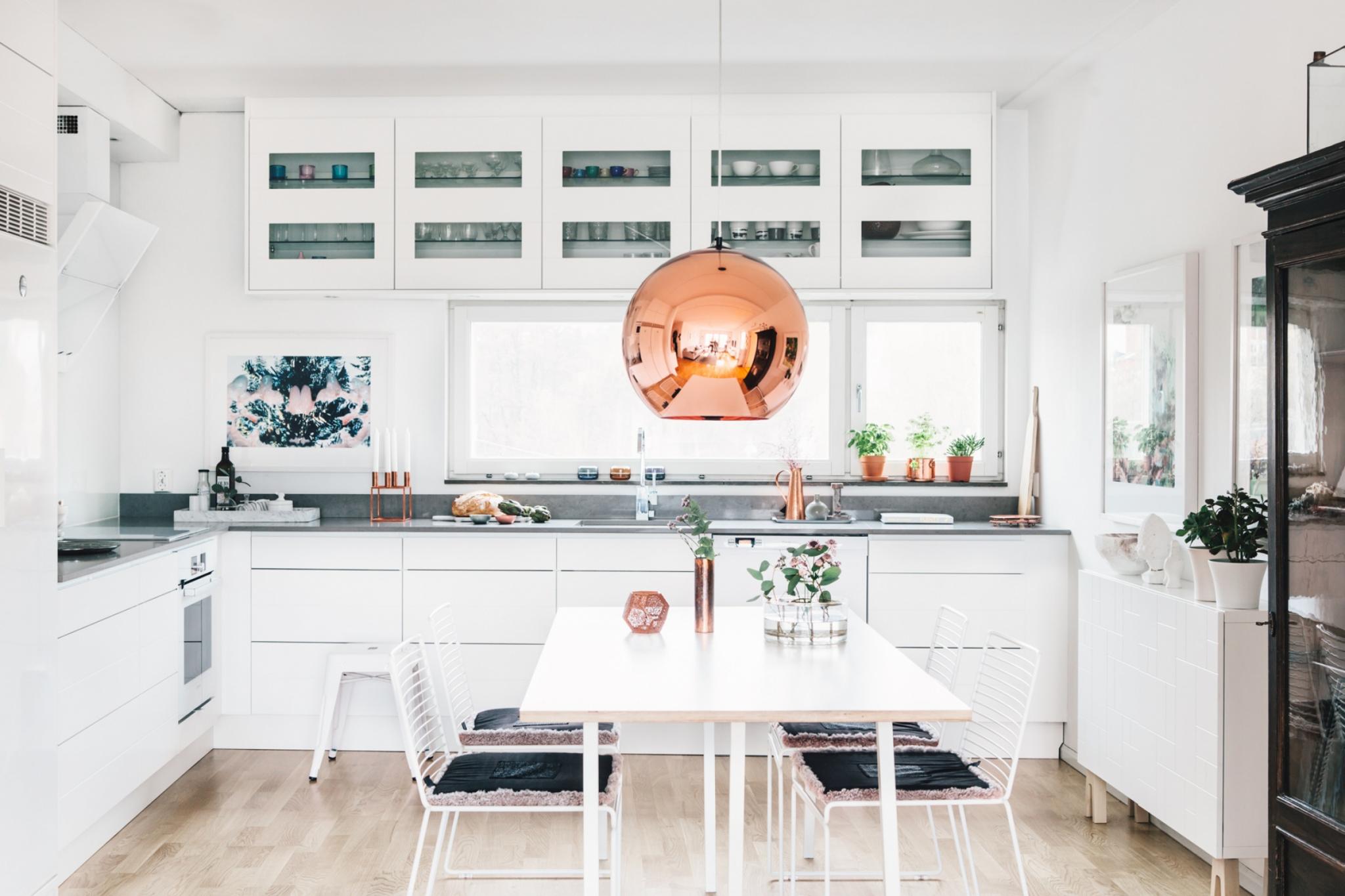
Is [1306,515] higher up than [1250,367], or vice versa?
[1250,367]

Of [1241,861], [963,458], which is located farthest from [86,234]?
[1241,861]

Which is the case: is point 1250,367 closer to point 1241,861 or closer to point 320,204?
point 1241,861

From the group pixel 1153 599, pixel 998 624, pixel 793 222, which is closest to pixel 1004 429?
pixel 998 624

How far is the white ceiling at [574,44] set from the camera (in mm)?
3566

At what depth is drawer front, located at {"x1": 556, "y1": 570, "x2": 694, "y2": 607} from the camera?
170 inches

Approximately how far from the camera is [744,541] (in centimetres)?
436

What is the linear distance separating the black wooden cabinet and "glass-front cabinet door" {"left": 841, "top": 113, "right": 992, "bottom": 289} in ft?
6.84

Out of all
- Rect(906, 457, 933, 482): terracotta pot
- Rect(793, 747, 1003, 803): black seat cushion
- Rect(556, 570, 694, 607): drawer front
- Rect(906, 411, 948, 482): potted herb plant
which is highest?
Rect(906, 411, 948, 482): potted herb plant

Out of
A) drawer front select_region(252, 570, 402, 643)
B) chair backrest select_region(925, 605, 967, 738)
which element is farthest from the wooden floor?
drawer front select_region(252, 570, 402, 643)

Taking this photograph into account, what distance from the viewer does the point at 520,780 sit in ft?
8.64

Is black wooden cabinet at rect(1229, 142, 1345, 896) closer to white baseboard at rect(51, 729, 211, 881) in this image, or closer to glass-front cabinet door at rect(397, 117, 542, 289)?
glass-front cabinet door at rect(397, 117, 542, 289)

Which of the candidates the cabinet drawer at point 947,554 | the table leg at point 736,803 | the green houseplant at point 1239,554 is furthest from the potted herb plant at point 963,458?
the table leg at point 736,803

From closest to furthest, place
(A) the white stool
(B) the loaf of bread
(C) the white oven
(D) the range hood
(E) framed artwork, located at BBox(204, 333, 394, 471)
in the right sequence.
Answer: (D) the range hood
(C) the white oven
(A) the white stool
(B) the loaf of bread
(E) framed artwork, located at BBox(204, 333, 394, 471)

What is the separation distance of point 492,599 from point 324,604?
720 millimetres
